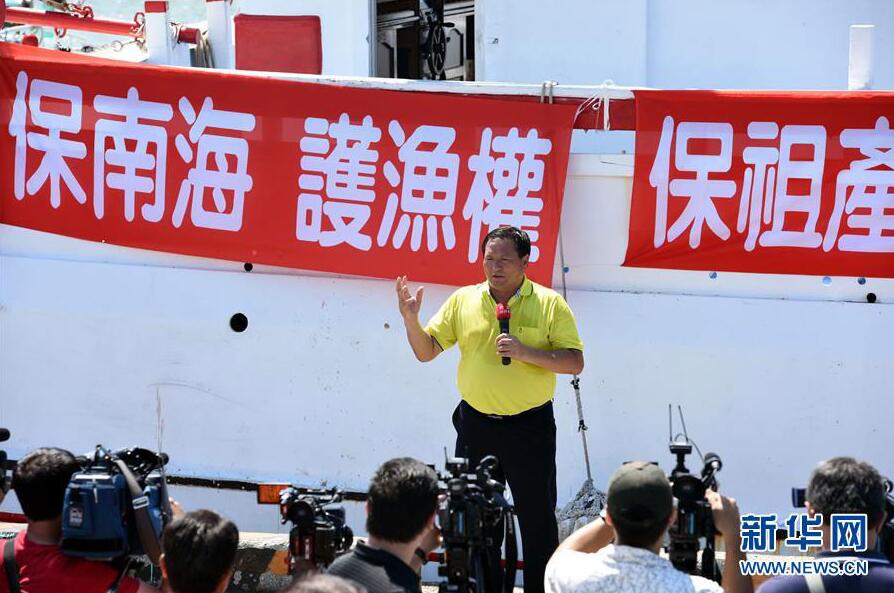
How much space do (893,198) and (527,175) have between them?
5.85 ft

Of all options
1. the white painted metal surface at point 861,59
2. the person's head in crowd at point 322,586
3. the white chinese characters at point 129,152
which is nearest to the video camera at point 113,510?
the person's head in crowd at point 322,586

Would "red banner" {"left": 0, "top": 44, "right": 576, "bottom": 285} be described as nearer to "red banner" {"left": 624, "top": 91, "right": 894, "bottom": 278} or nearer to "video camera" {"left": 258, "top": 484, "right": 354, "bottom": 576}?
"red banner" {"left": 624, "top": 91, "right": 894, "bottom": 278}

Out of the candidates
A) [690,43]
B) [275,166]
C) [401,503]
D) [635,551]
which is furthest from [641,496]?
[690,43]

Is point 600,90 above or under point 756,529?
above

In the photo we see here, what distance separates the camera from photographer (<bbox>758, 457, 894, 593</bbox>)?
337 centimetres

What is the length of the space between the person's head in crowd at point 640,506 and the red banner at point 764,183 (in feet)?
9.77

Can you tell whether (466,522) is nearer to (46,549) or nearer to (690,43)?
(46,549)

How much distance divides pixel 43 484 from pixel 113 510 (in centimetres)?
27

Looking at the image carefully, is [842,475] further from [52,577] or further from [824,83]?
[824,83]

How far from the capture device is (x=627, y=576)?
3502 millimetres

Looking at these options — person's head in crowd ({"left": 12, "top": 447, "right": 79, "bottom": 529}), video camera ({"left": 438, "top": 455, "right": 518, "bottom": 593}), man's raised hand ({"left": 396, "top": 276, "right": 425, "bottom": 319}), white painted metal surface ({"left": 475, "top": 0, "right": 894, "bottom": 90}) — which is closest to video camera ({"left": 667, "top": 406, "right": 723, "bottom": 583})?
video camera ({"left": 438, "top": 455, "right": 518, "bottom": 593})

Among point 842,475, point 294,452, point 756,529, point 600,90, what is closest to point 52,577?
point 842,475

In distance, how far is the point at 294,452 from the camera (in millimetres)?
6746

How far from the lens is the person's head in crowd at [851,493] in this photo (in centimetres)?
352
